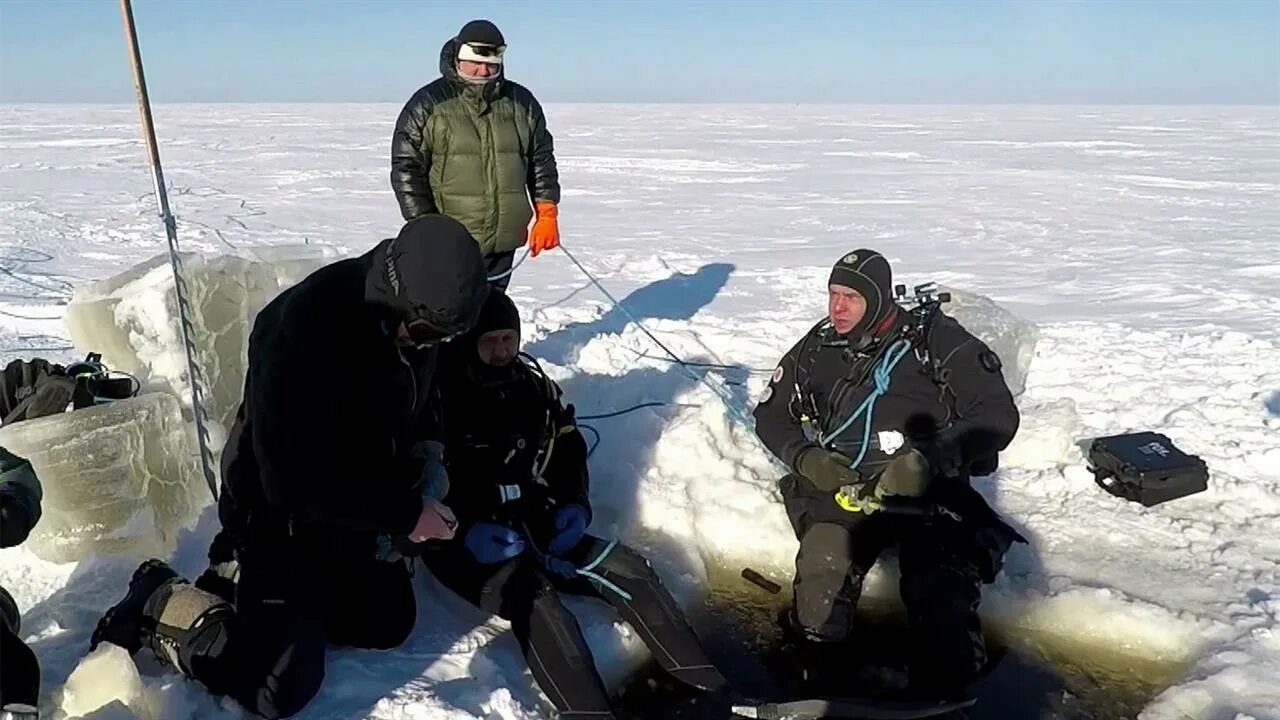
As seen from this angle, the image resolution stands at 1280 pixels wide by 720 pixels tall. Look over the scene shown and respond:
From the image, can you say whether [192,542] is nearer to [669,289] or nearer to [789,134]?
[669,289]

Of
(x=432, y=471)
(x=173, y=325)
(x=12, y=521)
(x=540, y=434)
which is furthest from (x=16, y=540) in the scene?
(x=173, y=325)

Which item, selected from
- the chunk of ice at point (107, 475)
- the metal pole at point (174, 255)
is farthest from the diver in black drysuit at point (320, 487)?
the metal pole at point (174, 255)

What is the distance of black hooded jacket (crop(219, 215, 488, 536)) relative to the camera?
2.27 meters

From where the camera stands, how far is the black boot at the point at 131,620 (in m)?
2.90

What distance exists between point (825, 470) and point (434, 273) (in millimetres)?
1820

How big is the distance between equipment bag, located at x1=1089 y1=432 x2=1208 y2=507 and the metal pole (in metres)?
3.72

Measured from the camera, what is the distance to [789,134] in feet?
99.3

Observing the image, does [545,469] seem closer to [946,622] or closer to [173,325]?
[946,622]

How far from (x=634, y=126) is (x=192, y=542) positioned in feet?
105

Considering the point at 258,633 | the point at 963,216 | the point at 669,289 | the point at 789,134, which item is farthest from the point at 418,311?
the point at 789,134

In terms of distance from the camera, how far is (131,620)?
9.55 ft

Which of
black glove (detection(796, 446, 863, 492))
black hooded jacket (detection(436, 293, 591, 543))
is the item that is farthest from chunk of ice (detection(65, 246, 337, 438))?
black glove (detection(796, 446, 863, 492))

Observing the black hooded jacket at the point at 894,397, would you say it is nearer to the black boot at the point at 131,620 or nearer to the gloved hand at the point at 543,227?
the gloved hand at the point at 543,227

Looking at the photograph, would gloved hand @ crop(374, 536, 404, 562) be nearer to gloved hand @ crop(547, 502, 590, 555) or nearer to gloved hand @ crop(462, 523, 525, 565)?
gloved hand @ crop(462, 523, 525, 565)
